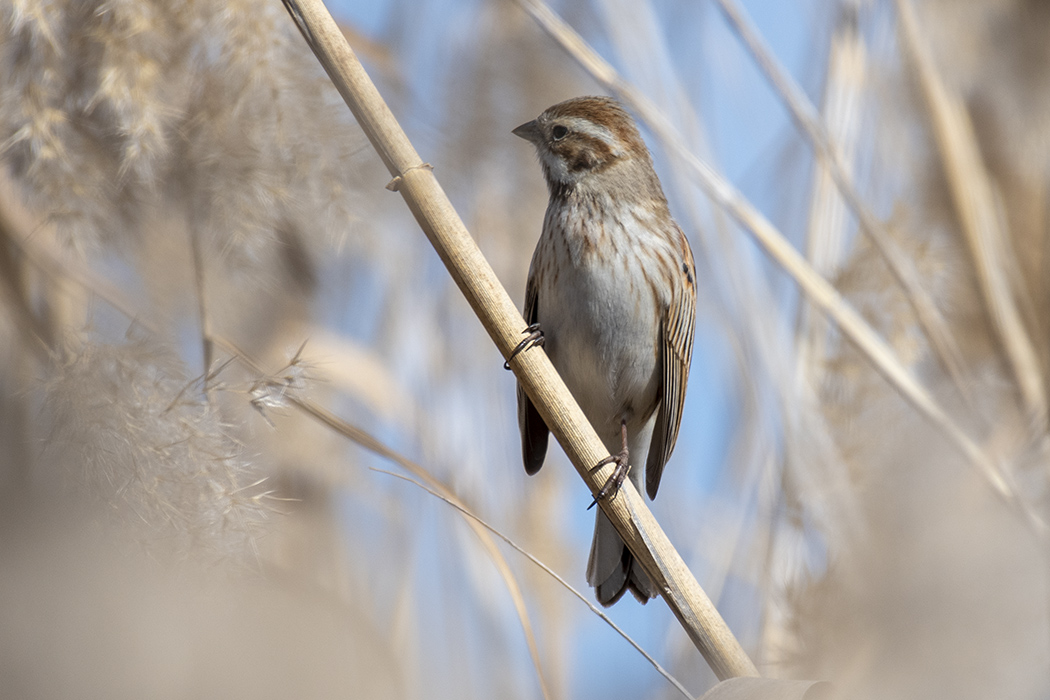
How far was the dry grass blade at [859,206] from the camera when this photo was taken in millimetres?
1972

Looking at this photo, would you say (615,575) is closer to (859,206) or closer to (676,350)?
(676,350)

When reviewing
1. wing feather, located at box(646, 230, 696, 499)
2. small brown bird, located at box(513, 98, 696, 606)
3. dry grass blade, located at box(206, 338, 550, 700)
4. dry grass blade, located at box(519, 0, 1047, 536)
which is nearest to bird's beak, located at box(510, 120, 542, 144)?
small brown bird, located at box(513, 98, 696, 606)

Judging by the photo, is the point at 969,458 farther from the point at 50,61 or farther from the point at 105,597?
the point at 50,61

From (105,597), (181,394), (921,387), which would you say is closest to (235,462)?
(181,394)

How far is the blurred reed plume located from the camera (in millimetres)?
1484

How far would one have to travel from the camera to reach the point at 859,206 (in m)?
2.04

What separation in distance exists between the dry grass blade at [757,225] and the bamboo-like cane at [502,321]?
611 millimetres

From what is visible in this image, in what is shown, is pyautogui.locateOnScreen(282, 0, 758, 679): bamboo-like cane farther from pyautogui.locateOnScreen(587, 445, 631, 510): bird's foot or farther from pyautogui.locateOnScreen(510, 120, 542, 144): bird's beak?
pyautogui.locateOnScreen(510, 120, 542, 144): bird's beak

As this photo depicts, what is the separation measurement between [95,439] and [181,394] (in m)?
0.15

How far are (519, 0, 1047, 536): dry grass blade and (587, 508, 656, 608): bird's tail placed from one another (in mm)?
729

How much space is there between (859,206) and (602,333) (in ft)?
2.13

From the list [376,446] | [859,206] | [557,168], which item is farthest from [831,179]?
[376,446]

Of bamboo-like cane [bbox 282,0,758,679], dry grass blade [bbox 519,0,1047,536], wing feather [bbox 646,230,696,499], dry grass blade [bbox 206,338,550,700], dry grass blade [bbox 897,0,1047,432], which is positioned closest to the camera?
bamboo-like cane [bbox 282,0,758,679]

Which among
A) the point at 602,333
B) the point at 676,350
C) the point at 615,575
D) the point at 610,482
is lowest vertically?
the point at 615,575
